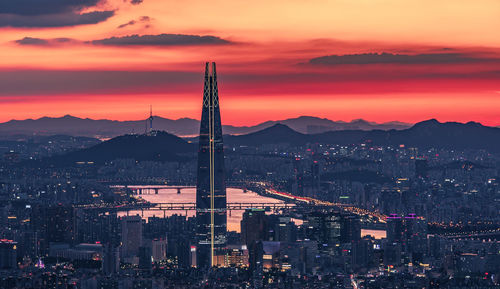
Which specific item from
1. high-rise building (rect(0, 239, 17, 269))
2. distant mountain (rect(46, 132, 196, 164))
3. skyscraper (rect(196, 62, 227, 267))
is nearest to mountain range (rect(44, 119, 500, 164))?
distant mountain (rect(46, 132, 196, 164))

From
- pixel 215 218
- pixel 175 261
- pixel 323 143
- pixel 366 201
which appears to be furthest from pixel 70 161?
pixel 175 261

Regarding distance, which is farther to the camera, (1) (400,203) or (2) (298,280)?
(1) (400,203)

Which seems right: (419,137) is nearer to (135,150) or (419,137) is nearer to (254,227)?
(135,150)

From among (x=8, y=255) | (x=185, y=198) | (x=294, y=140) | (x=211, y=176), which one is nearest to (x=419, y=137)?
(x=294, y=140)

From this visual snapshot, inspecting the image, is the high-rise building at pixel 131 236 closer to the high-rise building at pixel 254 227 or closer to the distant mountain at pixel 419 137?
the high-rise building at pixel 254 227

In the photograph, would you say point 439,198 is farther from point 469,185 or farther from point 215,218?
point 215,218
